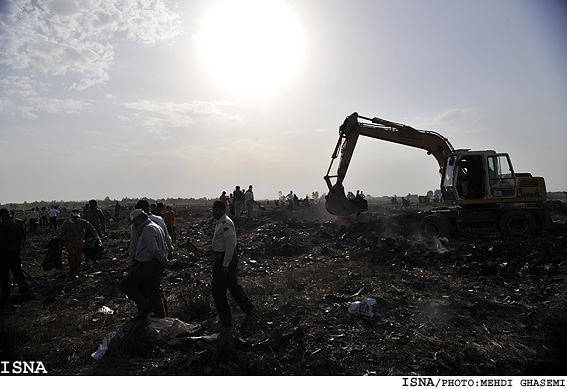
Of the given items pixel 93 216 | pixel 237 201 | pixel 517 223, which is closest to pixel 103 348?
pixel 93 216

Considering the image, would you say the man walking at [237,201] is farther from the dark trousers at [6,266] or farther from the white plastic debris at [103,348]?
the white plastic debris at [103,348]

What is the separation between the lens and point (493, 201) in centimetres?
1086

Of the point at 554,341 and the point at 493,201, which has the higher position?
the point at 493,201

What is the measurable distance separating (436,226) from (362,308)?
7.82 m

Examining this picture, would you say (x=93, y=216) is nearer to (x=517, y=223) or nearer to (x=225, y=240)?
(x=225, y=240)

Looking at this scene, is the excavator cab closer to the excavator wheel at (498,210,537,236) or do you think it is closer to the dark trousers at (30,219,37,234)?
the excavator wheel at (498,210,537,236)

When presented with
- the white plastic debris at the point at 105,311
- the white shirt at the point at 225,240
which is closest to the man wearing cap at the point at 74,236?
the white plastic debris at the point at 105,311

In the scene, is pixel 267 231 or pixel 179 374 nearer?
pixel 179 374

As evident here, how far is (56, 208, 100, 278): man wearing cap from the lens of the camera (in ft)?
26.2

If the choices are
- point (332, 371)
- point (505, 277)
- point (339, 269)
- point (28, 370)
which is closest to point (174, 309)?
point (28, 370)

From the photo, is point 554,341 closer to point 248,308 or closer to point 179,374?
point 248,308

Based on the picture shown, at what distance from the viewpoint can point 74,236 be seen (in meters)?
8.04

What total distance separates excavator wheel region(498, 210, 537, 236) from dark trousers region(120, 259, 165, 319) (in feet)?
35.4
